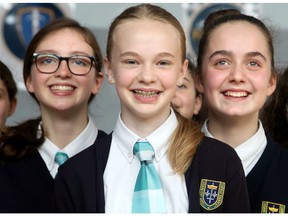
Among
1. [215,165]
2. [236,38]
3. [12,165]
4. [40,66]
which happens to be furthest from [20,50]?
[215,165]

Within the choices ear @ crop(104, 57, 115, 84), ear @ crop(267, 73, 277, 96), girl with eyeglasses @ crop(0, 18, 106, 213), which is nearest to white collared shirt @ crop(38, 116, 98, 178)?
girl with eyeglasses @ crop(0, 18, 106, 213)

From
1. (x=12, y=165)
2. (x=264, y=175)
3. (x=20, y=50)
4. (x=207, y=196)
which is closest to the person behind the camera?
(x=207, y=196)

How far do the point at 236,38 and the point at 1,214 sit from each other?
2.95 feet

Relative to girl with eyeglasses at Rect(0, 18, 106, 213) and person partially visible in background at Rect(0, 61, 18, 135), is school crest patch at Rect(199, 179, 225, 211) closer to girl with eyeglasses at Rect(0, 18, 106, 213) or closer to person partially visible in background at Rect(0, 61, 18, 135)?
girl with eyeglasses at Rect(0, 18, 106, 213)

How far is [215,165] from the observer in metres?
1.63

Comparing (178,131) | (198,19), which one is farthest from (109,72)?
(198,19)

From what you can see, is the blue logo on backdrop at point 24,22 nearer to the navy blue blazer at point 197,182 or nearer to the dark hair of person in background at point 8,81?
the dark hair of person in background at point 8,81

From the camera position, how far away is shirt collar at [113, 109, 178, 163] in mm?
1657

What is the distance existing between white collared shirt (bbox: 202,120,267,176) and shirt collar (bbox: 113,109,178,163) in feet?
0.96

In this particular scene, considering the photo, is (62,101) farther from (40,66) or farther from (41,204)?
(41,204)

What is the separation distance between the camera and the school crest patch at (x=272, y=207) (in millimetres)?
1710

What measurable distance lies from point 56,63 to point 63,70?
0.05 metres

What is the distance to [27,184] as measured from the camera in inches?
73.9

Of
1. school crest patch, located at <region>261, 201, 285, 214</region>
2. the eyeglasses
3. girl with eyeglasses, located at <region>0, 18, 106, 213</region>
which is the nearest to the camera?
school crest patch, located at <region>261, 201, 285, 214</region>
